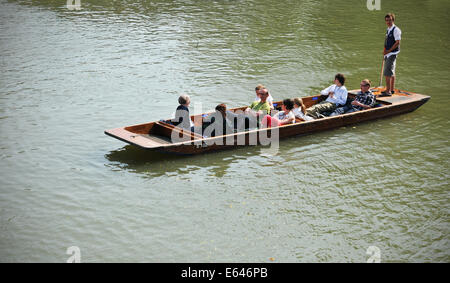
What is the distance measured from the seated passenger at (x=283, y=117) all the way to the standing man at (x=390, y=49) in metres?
3.01

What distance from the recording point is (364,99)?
11.2 meters

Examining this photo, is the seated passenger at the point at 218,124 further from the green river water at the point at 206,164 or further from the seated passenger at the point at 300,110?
the seated passenger at the point at 300,110

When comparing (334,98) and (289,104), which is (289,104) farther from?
(334,98)

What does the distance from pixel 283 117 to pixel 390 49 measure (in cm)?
347

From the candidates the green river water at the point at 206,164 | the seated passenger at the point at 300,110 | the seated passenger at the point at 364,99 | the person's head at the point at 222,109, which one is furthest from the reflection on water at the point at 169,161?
the seated passenger at the point at 364,99

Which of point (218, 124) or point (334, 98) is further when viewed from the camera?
point (334, 98)

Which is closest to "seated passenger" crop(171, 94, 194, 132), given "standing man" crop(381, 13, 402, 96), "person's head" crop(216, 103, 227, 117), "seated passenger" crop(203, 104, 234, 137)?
"seated passenger" crop(203, 104, 234, 137)

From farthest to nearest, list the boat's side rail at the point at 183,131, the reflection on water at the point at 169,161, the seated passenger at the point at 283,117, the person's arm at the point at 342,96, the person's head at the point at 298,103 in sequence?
the person's arm at the point at 342,96
the person's head at the point at 298,103
the seated passenger at the point at 283,117
the boat's side rail at the point at 183,131
the reflection on water at the point at 169,161

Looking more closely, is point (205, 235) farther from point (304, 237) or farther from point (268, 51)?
point (268, 51)

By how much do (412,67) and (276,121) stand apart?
7.42m

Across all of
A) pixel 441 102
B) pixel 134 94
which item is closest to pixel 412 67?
pixel 441 102

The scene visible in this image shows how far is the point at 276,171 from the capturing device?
884cm

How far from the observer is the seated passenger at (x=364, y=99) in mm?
11052

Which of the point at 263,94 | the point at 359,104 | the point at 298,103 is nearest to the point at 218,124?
the point at 263,94
